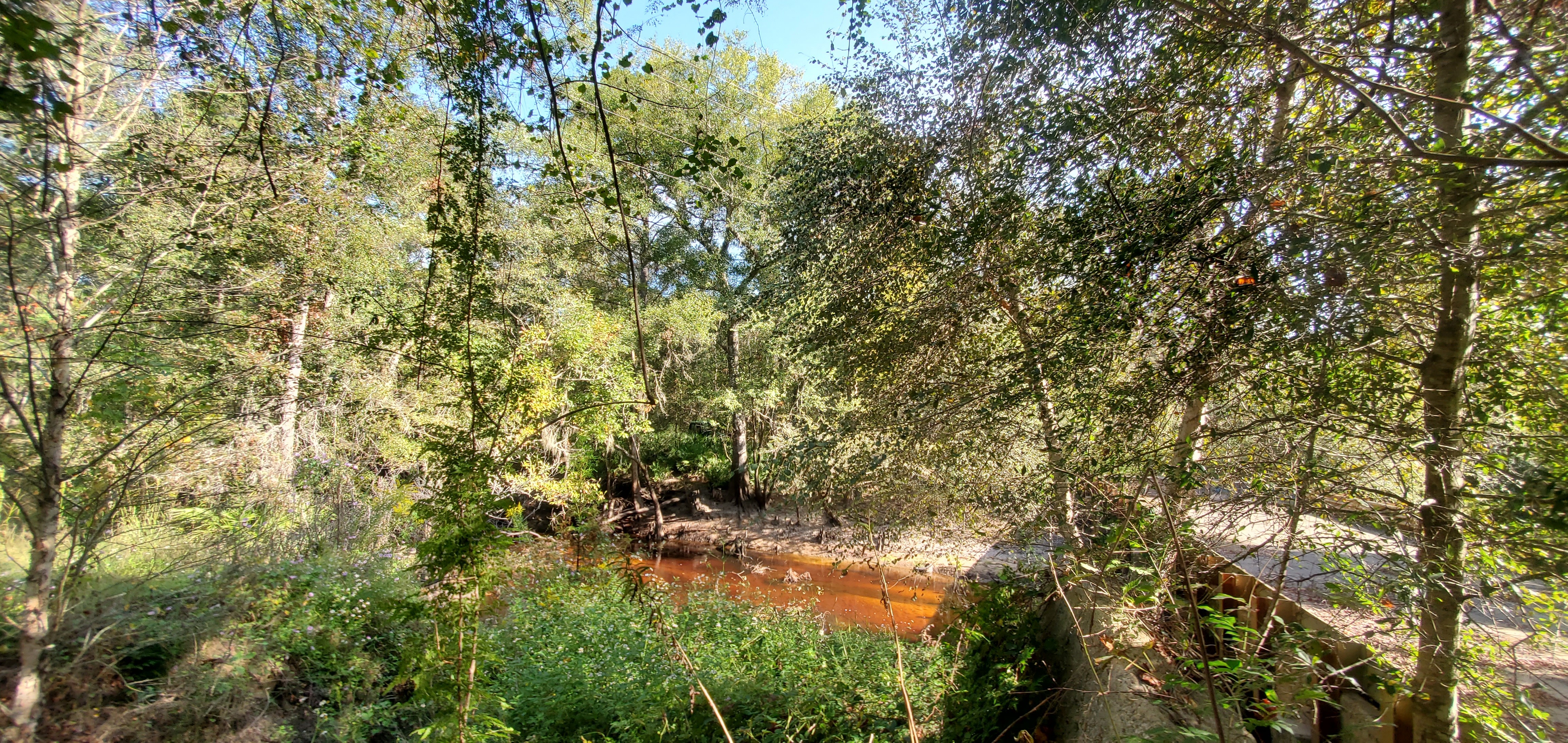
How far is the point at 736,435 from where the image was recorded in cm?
1470

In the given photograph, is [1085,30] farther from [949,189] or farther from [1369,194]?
[1369,194]

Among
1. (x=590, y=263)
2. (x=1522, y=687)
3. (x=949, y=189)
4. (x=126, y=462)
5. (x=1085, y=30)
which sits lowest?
(x=1522, y=687)

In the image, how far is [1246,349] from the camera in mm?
2811

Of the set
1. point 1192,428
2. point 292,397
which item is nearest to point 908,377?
point 1192,428

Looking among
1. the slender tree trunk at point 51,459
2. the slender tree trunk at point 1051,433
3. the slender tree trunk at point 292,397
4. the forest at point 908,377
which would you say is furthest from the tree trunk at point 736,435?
the slender tree trunk at point 51,459

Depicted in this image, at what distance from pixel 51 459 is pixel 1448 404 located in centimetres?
631

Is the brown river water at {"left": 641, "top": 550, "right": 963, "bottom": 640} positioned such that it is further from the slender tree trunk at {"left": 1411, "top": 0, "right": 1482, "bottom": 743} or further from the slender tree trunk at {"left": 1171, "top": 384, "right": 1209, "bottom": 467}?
the slender tree trunk at {"left": 1411, "top": 0, "right": 1482, "bottom": 743}

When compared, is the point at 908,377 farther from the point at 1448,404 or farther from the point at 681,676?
the point at 1448,404

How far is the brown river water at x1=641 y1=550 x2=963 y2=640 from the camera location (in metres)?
8.01

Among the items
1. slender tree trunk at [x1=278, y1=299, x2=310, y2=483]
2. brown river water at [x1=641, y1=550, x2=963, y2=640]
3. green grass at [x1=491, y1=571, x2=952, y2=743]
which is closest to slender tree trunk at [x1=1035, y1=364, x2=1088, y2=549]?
green grass at [x1=491, y1=571, x2=952, y2=743]

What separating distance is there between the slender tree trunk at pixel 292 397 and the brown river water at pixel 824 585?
4.56 m

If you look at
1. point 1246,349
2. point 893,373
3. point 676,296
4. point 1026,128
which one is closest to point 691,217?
point 676,296

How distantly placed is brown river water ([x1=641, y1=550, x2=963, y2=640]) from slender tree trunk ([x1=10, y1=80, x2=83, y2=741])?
485 centimetres

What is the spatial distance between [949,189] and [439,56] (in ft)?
11.2
